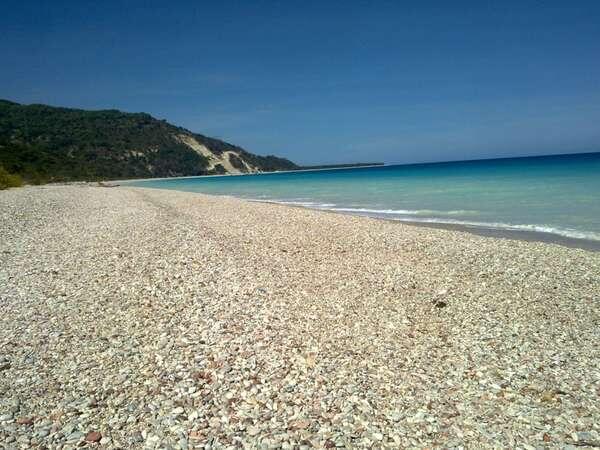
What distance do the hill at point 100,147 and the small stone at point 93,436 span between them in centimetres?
7205

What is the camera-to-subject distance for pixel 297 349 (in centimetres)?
573

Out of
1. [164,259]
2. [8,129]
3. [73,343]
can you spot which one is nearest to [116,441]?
[73,343]

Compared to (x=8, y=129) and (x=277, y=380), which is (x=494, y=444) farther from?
(x=8, y=129)

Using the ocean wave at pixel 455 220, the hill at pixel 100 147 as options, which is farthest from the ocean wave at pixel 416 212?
the hill at pixel 100 147

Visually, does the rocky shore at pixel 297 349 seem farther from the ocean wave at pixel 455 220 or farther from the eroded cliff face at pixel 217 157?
the eroded cliff face at pixel 217 157

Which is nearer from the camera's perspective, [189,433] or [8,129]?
[189,433]

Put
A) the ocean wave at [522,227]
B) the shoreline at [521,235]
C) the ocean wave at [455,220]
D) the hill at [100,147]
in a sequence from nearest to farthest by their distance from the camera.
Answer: the shoreline at [521,235] → the ocean wave at [522,227] → the ocean wave at [455,220] → the hill at [100,147]

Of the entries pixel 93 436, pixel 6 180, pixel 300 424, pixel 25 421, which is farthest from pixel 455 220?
pixel 6 180

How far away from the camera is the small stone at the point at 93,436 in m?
3.84

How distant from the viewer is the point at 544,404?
4.48m

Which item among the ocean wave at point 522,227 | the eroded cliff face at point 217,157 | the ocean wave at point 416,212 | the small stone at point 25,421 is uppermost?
the eroded cliff face at point 217,157

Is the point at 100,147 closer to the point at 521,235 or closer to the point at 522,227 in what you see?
the point at 522,227

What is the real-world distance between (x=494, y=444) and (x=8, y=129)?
12609cm

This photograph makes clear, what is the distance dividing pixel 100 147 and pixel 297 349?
128 meters
